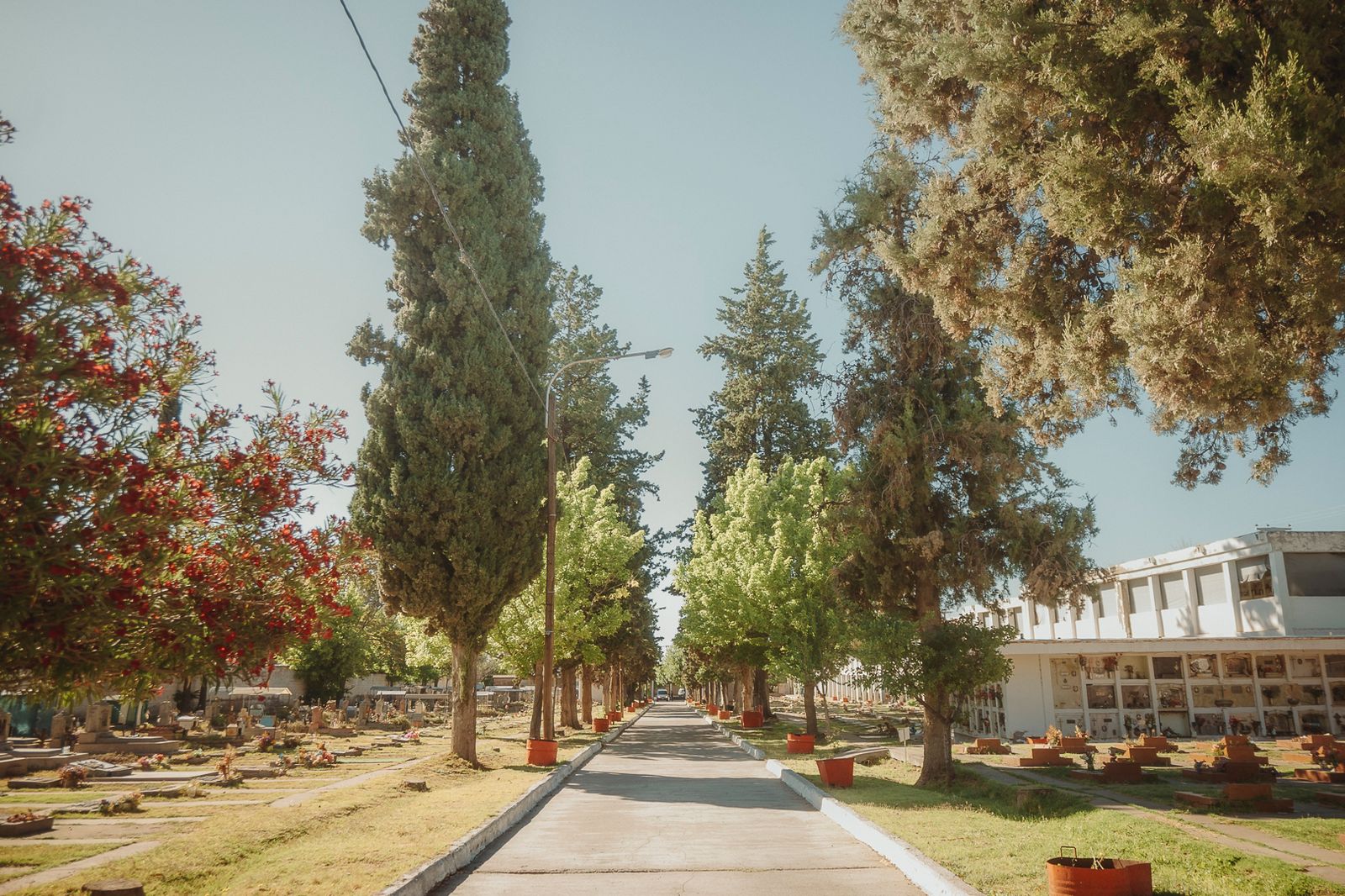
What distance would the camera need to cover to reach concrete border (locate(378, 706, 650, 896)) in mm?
7613

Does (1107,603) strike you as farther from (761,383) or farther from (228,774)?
(228,774)

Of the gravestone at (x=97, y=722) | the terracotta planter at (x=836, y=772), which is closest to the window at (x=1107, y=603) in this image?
the terracotta planter at (x=836, y=772)

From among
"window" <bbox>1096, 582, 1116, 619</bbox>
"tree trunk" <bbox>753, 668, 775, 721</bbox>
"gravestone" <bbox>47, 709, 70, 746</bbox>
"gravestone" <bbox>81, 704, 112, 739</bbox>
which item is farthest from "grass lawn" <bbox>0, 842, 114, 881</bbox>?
"window" <bbox>1096, 582, 1116, 619</bbox>

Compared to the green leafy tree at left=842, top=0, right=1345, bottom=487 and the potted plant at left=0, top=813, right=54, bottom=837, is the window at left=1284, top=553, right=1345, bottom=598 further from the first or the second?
the potted plant at left=0, top=813, right=54, bottom=837

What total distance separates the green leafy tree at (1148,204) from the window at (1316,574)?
→ 26.6 metres

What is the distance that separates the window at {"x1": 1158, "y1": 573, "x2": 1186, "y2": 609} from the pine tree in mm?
16773

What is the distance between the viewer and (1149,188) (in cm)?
766

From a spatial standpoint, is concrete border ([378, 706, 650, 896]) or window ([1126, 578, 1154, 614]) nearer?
concrete border ([378, 706, 650, 896])

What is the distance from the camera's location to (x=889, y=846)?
9.58 metres

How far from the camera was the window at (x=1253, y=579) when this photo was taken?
102ft

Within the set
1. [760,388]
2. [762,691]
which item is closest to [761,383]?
[760,388]

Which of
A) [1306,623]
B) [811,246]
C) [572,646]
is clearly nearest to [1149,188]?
[811,246]

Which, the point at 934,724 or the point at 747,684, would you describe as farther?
the point at 747,684

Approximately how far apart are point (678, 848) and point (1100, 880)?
5.13 m
